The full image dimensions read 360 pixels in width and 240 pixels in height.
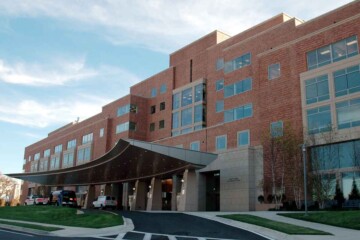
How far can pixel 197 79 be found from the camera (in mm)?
57844

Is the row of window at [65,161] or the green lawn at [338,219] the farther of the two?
the row of window at [65,161]

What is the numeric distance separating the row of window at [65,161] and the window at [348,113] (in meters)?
51.9

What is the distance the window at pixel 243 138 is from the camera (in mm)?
44781

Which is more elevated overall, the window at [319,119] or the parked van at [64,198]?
the window at [319,119]

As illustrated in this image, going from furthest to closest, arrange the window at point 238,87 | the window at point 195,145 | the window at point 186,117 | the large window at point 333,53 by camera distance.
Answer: the window at point 186,117, the window at point 195,145, the window at point 238,87, the large window at point 333,53

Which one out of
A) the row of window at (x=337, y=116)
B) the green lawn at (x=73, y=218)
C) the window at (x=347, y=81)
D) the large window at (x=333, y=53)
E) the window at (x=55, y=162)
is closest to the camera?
the green lawn at (x=73, y=218)

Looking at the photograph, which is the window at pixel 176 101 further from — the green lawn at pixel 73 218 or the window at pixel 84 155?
the green lawn at pixel 73 218

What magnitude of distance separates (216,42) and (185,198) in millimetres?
Result: 23684

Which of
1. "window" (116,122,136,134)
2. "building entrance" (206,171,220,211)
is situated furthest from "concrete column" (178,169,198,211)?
"window" (116,122,136,134)

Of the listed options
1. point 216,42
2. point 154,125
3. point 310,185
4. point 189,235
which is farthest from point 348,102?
point 154,125

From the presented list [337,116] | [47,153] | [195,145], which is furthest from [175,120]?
[47,153]

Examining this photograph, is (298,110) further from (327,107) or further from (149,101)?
(149,101)

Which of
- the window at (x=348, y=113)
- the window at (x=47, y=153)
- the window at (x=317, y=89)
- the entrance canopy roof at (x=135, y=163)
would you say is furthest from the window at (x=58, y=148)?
the window at (x=348, y=113)

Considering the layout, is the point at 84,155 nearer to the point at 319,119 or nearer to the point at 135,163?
the point at 135,163
